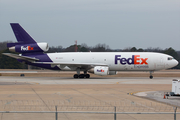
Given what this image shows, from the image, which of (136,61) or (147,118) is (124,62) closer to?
(136,61)

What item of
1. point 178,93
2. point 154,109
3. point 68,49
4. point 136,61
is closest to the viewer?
point 154,109

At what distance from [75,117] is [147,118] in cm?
348

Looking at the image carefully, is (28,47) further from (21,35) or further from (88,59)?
(88,59)

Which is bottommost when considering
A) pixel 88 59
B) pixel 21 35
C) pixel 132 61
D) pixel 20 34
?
pixel 132 61

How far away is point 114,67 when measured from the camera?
43.6 m

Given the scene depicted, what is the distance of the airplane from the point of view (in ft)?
140

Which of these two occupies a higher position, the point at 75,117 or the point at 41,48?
the point at 41,48

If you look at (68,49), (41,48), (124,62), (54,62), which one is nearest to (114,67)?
(124,62)

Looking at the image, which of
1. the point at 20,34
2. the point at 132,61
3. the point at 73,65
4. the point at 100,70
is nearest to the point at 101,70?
the point at 100,70

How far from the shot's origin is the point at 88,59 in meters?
44.3

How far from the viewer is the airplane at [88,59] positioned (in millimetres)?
42722

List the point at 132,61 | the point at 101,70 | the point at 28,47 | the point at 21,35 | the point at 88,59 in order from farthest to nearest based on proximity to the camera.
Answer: the point at 28,47 → the point at 21,35 → the point at 88,59 → the point at 132,61 → the point at 101,70

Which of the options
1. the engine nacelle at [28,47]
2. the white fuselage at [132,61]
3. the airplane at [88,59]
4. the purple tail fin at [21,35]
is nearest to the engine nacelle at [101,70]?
the airplane at [88,59]

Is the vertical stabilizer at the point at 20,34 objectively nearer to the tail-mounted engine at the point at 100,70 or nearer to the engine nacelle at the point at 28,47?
the engine nacelle at the point at 28,47
